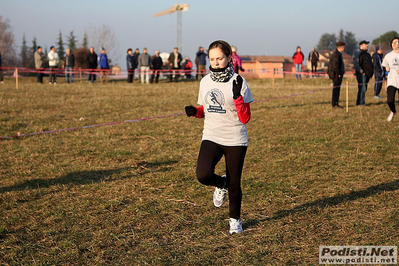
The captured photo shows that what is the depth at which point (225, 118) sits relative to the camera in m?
4.93

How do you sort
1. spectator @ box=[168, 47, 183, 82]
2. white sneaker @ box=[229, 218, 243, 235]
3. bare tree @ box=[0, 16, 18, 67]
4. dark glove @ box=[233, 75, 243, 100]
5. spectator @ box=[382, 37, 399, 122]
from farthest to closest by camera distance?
1. bare tree @ box=[0, 16, 18, 67]
2. spectator @ box=[168, 47, 183, 82]
3. spectator @ box=[382, 37, 399, 122]
4. white sneaker @ box=[229, 218, 243, 235]
5. dark glove @ box=[233, 75, 243, 100]

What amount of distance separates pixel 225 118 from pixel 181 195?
207 centimetres

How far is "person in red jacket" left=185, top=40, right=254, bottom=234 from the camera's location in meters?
4.77

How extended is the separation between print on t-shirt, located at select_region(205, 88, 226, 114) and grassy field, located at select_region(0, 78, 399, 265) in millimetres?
1338

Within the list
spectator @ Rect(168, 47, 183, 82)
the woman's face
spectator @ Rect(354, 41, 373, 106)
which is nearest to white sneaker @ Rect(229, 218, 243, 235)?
the woman's face

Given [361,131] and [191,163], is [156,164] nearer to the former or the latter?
[191,163]

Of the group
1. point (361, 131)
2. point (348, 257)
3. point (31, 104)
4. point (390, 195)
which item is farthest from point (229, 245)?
point (31, 104)

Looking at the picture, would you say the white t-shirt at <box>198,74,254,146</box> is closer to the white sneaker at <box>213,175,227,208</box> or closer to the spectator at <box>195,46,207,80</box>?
the white sneaker at <box>213,175,227,208</box>

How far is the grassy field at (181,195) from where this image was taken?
4727 millimetres

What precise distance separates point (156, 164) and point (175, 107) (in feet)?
29.1

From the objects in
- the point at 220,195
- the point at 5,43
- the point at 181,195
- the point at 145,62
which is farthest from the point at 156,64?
the point at 5,43

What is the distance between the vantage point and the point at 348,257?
4465 millimetres

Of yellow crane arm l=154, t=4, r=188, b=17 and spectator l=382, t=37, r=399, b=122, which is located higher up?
yellow crane arm l=154, t=4, r=188, b=17

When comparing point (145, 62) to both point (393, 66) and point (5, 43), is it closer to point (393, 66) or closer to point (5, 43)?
point (393, 66)
